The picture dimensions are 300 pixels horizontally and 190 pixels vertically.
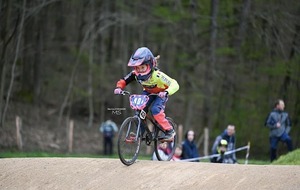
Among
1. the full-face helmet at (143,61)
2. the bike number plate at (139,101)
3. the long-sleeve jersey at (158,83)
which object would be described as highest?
the full-face helmet at (143,61)

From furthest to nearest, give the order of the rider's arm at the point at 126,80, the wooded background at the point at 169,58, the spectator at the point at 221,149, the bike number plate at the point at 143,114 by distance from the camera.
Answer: the wooded background at the point at 169,58 → the spectator at the point at 221,149 → the rider's arm at the point at 126,80 → the bike number plate at the point at 143,114

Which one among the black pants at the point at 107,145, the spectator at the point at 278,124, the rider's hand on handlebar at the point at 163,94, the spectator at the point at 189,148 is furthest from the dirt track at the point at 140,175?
the black pants at the point at 107,145

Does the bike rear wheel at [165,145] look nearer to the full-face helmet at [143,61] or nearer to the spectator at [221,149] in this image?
the full-face helmet at [143,61]

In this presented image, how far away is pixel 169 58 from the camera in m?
41.2

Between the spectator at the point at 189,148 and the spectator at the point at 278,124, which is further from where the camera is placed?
the spectator at the point at 278,124

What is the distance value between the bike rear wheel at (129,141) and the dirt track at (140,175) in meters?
0.17

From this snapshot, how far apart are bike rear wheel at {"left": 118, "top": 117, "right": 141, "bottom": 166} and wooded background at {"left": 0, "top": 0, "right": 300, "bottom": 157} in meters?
13.2

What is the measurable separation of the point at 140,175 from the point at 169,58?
3060 centimetres

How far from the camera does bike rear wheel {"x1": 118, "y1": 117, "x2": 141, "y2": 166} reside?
1122 centimetres

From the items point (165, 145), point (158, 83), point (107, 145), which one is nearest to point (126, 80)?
point (158, 83)

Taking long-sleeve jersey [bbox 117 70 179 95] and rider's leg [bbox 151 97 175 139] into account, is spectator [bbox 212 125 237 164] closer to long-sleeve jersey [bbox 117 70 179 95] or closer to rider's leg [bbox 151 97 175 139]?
rider's leg [bbox 151 97 175 139]

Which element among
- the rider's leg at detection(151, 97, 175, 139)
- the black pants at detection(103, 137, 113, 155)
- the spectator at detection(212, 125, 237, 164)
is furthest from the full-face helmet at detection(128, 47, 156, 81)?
the black pants at detection(103, 137, 113, 155)

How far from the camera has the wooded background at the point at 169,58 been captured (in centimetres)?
2912

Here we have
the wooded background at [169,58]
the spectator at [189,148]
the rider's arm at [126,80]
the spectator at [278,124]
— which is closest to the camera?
the rider's arm at [126,80]
